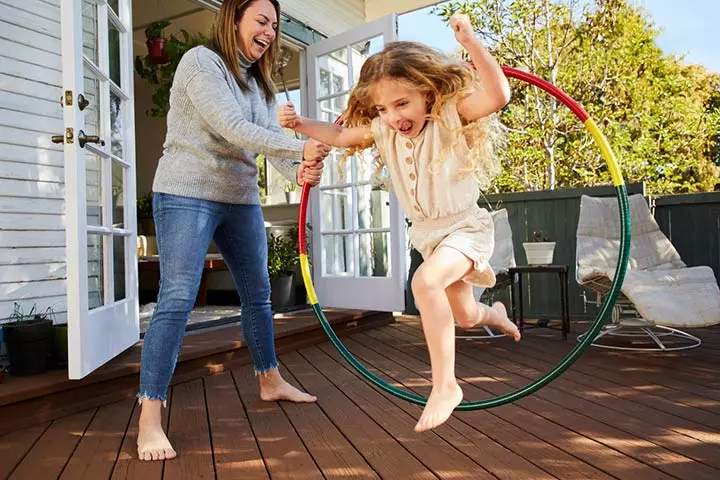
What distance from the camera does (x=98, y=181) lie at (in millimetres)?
2703

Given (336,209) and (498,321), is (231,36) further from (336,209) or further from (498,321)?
(336,209)

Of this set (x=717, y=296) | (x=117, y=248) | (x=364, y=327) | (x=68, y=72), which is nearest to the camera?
(x=68, y=72)

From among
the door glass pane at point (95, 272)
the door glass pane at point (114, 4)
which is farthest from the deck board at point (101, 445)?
the door glass pane at point (114, 4)

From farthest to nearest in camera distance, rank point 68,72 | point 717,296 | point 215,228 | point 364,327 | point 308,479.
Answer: point 364,327 → point 717,296 → point 68,72 → point 215,228 → point 308,479

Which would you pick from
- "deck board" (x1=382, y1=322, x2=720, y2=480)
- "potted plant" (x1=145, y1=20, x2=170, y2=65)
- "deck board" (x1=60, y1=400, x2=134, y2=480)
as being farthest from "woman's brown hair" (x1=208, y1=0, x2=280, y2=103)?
"potted plant" (x1=145, y1=20, x2=170, y2=65)

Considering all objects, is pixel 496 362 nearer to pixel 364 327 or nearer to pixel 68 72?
pixel 364 327

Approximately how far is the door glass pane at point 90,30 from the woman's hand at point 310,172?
1.43 m

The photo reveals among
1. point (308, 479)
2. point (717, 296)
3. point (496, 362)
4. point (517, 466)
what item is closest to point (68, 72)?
point (308, 479)

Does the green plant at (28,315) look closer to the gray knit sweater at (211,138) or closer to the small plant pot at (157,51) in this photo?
the gray knit sweater at (211,138)

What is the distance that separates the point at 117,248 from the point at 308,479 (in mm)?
1689

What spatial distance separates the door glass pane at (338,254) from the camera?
15.5 feet

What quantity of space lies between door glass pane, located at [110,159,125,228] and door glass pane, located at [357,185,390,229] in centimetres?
203

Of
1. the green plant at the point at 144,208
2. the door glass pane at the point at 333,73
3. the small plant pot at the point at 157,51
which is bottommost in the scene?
the green plant at the point at 144,208

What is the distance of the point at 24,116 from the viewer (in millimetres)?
2979
